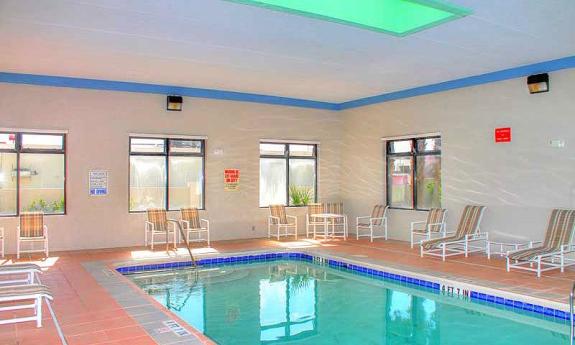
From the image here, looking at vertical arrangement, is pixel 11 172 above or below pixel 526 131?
below

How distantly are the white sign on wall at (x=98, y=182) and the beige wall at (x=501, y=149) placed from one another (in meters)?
5.79

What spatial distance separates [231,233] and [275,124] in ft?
8.67

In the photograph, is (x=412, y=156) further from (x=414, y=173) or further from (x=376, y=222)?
Answer: (x=376, y=222)

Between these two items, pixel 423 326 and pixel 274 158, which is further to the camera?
pixel 274 158

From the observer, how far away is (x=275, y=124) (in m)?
11.0

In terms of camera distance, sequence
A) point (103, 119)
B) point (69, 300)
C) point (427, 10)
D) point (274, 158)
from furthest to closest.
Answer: point (274, 158) → point (103, 119) → point (69, 300) → point (427, 10)

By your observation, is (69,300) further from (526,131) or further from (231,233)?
(526,131)

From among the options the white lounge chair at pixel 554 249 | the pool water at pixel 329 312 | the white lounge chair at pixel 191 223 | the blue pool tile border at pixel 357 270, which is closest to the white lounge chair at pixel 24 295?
the pool water at pixel 329 312

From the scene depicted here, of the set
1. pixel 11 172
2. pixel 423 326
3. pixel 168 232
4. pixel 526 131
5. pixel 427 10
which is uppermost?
pixel 427 10

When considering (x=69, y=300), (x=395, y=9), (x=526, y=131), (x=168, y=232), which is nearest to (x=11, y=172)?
(x=168, y=232)

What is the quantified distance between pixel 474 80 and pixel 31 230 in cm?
814

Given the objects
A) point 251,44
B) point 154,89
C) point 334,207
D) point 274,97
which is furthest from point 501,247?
point 154,89

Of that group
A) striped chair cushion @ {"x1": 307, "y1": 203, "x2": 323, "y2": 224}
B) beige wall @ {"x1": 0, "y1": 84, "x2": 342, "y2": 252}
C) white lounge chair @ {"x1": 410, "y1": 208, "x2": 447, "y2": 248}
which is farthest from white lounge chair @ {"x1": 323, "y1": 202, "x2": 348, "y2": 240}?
white lounge chair @ {"x1": 410, "y1": 208, "x2": 447, "y2": 248}

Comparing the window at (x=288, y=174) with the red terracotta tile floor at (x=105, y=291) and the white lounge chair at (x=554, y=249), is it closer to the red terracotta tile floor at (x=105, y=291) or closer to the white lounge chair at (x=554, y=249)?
the red terracotta tile floor at (x=105, y=291)
